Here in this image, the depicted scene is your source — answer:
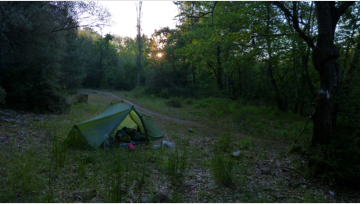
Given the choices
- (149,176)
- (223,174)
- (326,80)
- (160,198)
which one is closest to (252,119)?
(326,80)

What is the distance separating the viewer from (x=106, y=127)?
6.97 m

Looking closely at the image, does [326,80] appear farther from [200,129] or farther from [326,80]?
[200,129]

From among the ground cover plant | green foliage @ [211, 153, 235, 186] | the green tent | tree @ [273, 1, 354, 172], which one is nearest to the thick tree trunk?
tree @ [273, 1, 354, 172]

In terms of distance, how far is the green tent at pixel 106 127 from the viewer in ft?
21.3

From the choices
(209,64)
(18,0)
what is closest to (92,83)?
(209,64)

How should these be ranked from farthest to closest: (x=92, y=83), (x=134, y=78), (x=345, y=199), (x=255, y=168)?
(x=92, y=83)
(x=134, y=78)
(x=255, y=168)
(x=345, y=199)

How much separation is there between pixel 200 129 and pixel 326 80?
6.24 m

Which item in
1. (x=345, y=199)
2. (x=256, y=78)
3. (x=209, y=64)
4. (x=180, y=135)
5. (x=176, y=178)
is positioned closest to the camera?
(x=345, y=199)

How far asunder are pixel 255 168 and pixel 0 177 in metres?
5.69

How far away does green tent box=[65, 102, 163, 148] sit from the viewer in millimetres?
6503

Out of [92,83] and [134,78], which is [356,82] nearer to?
[134,78]

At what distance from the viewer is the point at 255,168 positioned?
5.56 meters

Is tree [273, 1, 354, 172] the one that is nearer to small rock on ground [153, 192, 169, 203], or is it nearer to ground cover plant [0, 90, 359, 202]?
ground cover plant [0, 90, 359, 202]

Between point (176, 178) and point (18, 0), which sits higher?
point (18, 0)
